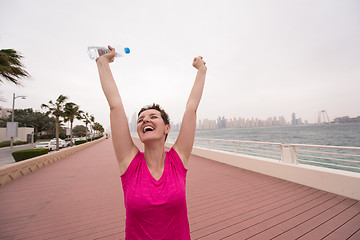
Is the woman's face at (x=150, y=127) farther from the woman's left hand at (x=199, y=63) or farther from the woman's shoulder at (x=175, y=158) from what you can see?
the woman's left hand at (x=199, y=63)

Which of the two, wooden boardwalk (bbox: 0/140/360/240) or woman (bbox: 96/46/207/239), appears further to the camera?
wooden boardwalk (bbox: 0/140/360/240)

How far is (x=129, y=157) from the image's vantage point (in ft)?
3.43

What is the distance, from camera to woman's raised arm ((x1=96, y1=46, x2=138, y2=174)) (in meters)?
1.01

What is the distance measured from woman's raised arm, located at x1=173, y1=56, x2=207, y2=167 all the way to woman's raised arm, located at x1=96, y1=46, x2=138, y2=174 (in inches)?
13.6

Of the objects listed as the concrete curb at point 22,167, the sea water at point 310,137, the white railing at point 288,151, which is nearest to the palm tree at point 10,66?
the concrete curb at point 22,167

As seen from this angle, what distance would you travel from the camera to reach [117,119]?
3.33 ft

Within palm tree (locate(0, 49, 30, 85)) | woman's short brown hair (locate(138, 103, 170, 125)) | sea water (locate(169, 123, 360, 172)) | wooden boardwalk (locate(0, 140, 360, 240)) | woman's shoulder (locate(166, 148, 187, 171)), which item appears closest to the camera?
woman's shoulder (locate(166, 148, 187, 171))

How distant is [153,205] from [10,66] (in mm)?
7191

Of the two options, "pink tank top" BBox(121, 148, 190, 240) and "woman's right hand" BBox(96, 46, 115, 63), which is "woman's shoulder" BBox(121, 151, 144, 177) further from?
"woman's right hand" BBox(96, 46, 115, 63)

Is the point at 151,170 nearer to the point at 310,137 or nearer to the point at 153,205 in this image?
the point at 153,205

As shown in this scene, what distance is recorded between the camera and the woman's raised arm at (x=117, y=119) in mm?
1006

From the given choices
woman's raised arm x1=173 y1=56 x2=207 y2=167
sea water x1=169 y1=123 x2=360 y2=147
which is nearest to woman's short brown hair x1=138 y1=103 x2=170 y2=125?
woman's raised arm x1=173 y1=56 x2=207 y2=167

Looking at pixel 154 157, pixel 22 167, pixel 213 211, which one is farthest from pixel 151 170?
pixel 22 167

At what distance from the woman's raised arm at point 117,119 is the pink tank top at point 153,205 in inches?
3.1
